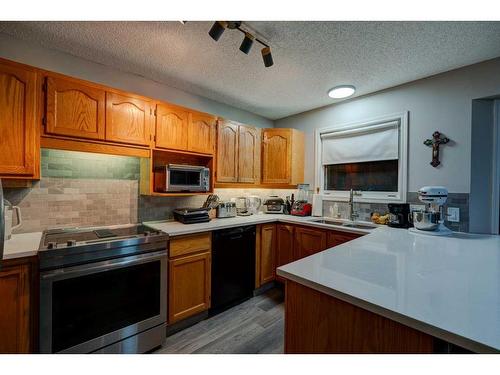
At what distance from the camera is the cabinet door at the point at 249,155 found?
283cm

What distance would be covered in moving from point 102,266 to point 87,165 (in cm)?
100

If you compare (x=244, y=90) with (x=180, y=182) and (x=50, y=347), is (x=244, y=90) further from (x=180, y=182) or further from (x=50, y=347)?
(x=50, y=347)

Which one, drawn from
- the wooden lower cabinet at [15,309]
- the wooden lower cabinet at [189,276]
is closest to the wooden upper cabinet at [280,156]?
the wooden lower cabinet at [189,276]

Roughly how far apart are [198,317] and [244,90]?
2.40 metres

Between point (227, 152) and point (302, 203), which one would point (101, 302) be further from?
point (302, 203)

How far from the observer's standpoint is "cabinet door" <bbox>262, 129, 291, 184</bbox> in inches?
121

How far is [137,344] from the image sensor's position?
65.2 inches

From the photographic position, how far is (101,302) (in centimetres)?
154

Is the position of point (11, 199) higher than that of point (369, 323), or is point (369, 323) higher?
point (11, 199)

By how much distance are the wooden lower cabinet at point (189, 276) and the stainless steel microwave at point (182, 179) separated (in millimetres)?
508

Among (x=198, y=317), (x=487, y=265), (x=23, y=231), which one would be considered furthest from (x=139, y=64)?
(x=487, y=265)

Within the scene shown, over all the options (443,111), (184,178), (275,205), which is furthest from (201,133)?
(443,111)

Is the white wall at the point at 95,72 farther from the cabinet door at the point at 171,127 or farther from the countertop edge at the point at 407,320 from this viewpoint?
the countertop edge at the point at 407,320

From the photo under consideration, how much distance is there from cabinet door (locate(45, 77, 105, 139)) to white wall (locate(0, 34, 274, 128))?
1.12 feet
